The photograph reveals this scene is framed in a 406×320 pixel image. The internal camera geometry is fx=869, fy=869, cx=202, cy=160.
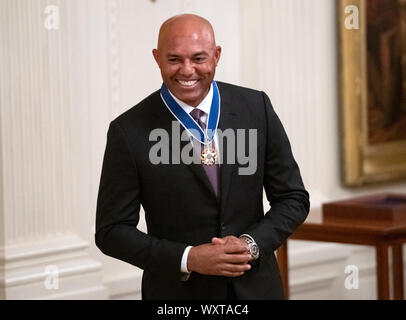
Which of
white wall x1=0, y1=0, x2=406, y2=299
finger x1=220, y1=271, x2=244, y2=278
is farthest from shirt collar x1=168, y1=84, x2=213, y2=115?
white wall x1=0, y1=0, x2=406, y2=299

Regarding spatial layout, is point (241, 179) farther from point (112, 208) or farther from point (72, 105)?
point (72, 105)

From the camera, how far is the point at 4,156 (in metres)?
4.91

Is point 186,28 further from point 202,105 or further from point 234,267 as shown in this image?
point 234,267

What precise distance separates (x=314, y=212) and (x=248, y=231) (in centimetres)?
285

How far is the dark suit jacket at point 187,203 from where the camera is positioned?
2.79 m

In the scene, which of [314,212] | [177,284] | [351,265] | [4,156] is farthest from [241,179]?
[351,265]

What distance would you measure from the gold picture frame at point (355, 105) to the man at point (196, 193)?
3604mm

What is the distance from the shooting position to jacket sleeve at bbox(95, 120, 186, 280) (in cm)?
276

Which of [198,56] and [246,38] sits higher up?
[246,38]

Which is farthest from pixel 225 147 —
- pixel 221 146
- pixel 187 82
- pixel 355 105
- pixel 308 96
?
pixel 355 105

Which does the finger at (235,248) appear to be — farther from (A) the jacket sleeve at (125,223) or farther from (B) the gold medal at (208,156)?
(B) the gold medal at (208,156)

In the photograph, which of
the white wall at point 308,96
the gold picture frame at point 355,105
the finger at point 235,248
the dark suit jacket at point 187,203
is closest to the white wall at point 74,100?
the white wall at point 308,96

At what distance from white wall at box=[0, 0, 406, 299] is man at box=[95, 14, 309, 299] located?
2.21m

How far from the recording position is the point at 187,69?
106 inches
